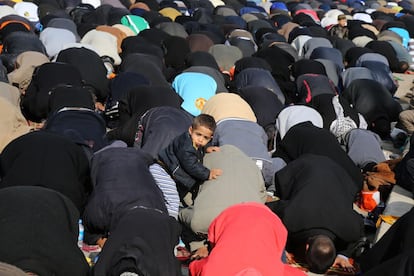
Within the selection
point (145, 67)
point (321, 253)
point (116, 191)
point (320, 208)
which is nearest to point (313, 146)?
point (320, 208)

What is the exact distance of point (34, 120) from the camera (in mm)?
6148

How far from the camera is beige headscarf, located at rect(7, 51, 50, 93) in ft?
21.3

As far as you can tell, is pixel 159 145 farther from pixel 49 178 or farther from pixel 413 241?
pixel 413 241

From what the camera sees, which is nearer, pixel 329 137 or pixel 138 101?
pixel 329 137

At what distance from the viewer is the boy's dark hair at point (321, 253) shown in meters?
3.82

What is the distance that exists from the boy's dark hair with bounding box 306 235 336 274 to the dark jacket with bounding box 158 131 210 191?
89 cm

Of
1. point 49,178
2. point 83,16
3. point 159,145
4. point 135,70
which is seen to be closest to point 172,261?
point 49,178

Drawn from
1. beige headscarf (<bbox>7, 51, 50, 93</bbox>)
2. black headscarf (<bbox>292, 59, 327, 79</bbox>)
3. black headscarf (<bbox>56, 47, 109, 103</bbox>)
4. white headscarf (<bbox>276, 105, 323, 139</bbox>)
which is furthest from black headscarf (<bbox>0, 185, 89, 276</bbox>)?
black headscarf (<bbox>292, 59, 327, 79</bbox>)

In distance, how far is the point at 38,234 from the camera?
119 inches

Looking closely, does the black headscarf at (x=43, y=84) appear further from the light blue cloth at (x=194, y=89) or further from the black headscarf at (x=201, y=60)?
Answer: the black headscarf at (x=201, y=60)

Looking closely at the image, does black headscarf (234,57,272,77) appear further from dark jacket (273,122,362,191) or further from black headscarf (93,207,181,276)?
black headscarf (93,207,181,276)

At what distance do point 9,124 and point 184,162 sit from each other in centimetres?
152

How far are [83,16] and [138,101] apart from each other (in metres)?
4.96

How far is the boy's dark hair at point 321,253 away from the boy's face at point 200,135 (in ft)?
3.36
